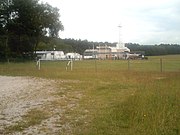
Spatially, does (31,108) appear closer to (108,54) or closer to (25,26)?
(25,26)

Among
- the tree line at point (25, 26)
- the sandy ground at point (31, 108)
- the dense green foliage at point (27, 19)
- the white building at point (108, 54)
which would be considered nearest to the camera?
the sandy ground at point (31, 108)

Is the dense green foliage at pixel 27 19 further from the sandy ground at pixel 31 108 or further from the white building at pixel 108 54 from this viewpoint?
the sandy ground at pixel 31 108

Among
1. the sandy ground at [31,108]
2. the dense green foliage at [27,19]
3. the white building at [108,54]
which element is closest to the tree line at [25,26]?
the dense green foliage at [27,19]

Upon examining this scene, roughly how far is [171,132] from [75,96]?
7.25 meters

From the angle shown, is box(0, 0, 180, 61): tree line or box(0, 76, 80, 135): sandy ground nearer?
box(0, 76, 80, 135): sandy ground

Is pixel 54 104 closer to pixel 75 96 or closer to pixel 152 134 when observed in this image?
pixel 75 96

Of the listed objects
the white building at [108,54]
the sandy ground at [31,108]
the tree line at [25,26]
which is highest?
the tree line at [25,26]

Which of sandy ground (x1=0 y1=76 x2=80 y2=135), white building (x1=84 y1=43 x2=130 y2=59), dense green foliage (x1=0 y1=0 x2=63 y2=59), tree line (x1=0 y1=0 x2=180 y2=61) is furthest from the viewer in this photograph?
white building (x1=84 y1=43 x2=130 y2=59)

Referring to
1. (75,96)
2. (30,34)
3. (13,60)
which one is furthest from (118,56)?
(75,96)

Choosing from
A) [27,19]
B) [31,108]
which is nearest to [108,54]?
[27,19]

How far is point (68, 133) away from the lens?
25.6ft

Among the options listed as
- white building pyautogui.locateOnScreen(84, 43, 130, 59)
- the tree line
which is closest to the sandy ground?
the tree line

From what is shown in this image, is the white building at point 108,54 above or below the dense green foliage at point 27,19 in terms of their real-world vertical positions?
below

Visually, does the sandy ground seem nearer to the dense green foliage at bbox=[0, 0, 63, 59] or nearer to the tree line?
the tree line
